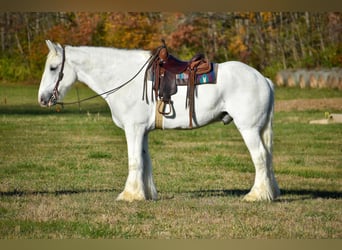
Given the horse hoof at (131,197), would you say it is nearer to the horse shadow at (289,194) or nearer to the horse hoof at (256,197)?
the horse shadow at (289,194)

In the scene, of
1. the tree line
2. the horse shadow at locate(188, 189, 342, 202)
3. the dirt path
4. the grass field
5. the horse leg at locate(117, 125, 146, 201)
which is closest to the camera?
the grass field

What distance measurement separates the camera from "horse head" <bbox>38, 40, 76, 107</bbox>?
349 inches

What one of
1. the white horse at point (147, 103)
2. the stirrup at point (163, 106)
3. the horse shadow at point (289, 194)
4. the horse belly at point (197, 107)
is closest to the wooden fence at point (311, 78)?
the horse shadow at point (289, 194)

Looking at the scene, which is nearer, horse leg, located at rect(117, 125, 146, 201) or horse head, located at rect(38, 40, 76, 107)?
horse leg, located at rect(117, 125, 146, 201)

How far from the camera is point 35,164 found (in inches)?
465

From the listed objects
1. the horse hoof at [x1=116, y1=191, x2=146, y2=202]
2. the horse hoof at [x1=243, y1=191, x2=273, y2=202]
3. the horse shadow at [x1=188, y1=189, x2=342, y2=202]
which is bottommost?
the horse shadow at [x1=188, y1=189, x2=342, y2=202]

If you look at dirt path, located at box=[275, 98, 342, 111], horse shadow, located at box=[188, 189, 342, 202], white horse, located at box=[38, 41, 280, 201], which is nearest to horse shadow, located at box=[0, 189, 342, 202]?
horse shadow, located at box=[188, 189, 342, 202]

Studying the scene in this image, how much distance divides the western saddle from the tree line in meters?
6.12

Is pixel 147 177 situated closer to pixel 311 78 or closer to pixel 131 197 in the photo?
pixel 131 197

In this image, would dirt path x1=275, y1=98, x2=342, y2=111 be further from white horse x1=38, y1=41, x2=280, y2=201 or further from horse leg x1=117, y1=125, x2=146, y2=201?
horse leg x1=117, y1=125, x2=146, y2=201

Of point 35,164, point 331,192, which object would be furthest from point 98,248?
point 35,164

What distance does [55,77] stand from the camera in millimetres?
8898

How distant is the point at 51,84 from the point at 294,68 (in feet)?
30.2

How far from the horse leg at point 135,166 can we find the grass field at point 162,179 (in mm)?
120
